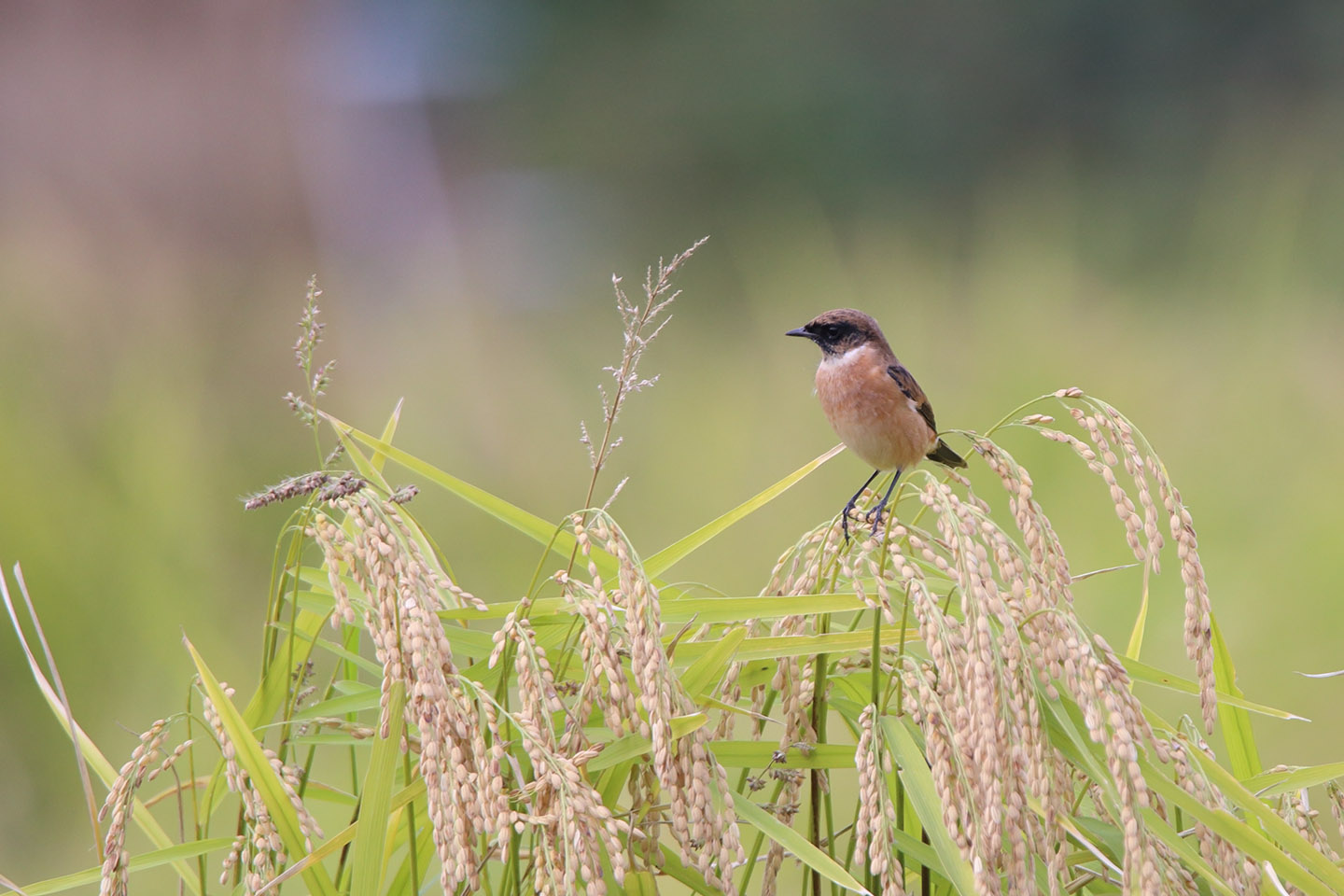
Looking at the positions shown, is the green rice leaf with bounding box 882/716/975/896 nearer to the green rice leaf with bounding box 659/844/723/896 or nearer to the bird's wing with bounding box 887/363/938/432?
the green rice leaf with bounding box 659/844/723/896

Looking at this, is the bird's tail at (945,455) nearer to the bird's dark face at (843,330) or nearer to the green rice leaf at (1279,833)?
the bird's dark face at (843,330)

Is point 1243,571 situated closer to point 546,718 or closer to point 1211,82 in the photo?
point 546,718

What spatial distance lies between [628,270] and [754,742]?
273cm

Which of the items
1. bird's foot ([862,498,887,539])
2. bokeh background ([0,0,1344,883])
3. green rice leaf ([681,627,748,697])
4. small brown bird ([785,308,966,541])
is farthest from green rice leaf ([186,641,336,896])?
bokeh background ([0,0,1344,883])

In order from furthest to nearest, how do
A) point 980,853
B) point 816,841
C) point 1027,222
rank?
point 1027,222, point 816,841, point 980,853

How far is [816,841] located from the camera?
1.84 feet

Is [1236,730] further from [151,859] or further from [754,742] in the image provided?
[151,859]

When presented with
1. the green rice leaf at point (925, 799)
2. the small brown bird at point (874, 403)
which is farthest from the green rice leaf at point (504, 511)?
the small brown bird at point (874, 403)

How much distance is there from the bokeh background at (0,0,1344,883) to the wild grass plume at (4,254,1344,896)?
1.20 m

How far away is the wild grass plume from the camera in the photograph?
1.44ft

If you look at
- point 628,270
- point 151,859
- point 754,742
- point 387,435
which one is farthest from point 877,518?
point 628,270

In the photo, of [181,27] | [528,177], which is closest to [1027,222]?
[528,177]

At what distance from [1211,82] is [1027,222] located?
147 centimetres

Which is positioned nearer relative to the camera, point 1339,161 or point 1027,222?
point 1027,222
